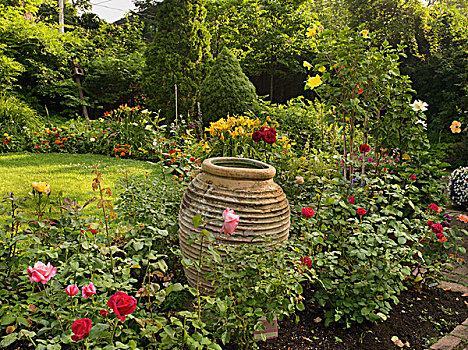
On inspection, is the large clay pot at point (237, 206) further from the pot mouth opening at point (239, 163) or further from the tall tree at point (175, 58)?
the tall tree at point (175, 58)

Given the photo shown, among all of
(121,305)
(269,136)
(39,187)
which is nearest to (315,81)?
(269,136)

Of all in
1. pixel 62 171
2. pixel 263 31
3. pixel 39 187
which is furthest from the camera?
pixel 263 31

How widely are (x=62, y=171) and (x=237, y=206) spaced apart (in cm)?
374

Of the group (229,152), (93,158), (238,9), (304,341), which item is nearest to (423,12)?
(238,9)

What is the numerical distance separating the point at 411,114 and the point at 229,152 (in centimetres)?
217

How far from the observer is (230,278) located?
63.9 inches

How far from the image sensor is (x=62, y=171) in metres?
4.69

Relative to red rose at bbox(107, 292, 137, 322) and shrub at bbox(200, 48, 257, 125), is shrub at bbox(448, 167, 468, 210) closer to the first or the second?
shrub at bbox(200, 48, 257, 125)

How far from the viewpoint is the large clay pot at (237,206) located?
73.5 inches

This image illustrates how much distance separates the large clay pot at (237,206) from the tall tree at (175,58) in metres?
5.40

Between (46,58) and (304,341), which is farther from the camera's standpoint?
(46,58)

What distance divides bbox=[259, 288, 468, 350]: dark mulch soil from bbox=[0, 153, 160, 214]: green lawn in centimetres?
226

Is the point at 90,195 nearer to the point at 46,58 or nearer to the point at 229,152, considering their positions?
the point at 229,152

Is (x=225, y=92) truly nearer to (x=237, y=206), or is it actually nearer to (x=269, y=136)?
(x=269, y=136)
